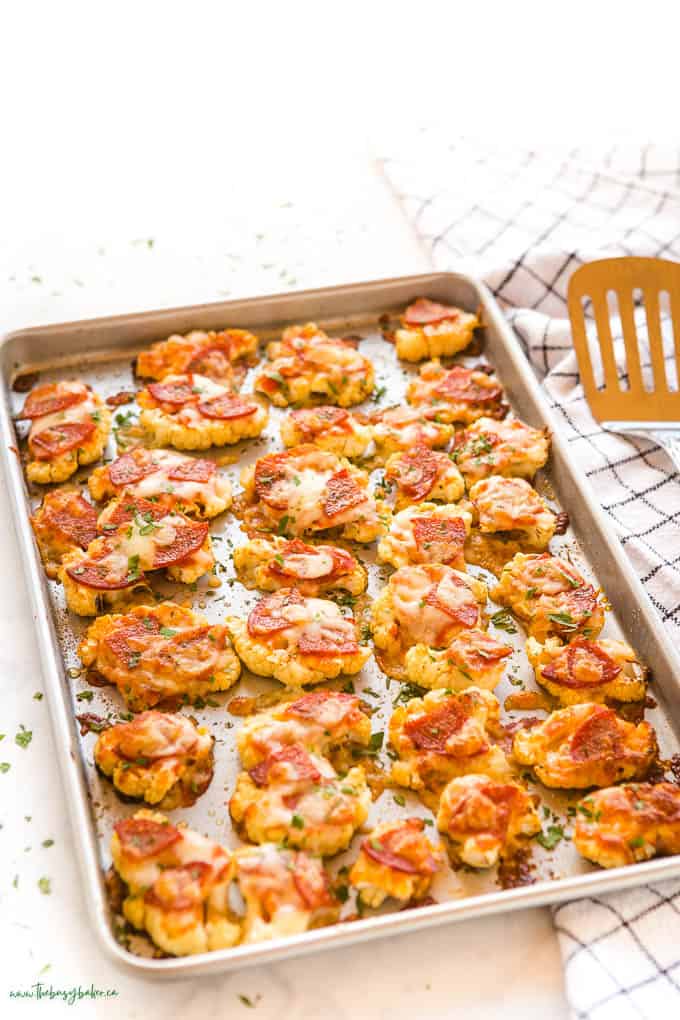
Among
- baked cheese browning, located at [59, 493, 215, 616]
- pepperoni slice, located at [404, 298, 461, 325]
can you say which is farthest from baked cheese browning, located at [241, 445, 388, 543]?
pepperoni slice, located at [404, 298, 461, 325]

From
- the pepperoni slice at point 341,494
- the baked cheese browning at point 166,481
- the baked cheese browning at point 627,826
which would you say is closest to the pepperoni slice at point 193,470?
the baked cheese browning at point 166,481

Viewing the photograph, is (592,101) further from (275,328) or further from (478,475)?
(478,475)

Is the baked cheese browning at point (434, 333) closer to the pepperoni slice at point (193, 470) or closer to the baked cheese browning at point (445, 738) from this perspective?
the pepperoni slice at point (193, 470)

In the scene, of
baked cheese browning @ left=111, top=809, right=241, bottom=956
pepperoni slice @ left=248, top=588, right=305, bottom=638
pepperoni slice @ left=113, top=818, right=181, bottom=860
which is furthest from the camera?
pepperoni slice @ left=248, top=588, right=305, bottom=638

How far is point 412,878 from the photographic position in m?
2.52

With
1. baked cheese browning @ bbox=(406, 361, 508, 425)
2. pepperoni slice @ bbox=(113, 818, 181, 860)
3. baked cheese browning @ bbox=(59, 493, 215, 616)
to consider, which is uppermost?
baked cheese browning @ bbox=(406, 361, 508, 425)

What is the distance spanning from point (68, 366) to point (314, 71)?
109 inches

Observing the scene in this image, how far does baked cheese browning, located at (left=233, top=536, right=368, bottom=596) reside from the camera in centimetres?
323

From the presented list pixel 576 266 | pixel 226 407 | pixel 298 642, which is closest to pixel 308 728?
pixel 298 642

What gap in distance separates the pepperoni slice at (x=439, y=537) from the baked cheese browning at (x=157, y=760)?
0.85 meters

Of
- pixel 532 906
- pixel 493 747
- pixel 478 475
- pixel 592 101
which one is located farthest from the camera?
pixel 592 101

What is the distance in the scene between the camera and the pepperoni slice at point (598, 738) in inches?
109

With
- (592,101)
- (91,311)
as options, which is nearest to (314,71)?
(592,101)

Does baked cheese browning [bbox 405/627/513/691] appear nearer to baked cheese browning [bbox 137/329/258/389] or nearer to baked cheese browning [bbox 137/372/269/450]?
baked cheese browning [bbox 137/372/269/450]
